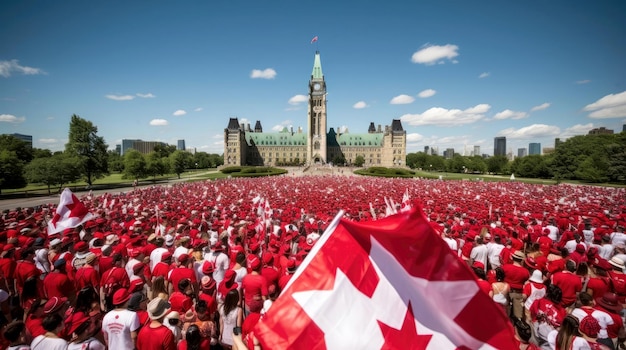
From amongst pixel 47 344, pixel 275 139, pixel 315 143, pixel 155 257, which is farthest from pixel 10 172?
pixel 275 139

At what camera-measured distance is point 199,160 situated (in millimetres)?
136000

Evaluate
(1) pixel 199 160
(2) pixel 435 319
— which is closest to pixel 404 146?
(1) pixel 199 160

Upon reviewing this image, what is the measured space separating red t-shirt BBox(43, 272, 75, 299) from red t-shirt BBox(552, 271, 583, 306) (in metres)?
9.91

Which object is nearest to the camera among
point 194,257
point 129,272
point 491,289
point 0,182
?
point 491,289

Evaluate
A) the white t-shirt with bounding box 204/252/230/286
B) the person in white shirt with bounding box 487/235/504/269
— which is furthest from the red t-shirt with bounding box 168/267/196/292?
the person in white shirt with bounding box 487/235/504/269

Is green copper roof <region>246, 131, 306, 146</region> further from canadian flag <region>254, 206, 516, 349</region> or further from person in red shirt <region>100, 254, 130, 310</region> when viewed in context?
canadian flag <region>254, 206, 516, 349</region>

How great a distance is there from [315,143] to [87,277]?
11412cm

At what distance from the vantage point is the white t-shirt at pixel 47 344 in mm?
3289

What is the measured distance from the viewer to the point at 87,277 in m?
5.97

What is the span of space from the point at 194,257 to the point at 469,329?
6.47m

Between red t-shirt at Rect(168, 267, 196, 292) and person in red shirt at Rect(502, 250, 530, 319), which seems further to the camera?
person in red shirt at Rect(502, 250, 530, 319)

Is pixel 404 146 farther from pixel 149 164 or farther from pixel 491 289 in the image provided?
pixel 491 289

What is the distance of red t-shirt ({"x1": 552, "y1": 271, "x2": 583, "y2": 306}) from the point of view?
17.3 ft

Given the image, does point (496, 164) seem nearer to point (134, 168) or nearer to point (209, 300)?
point (134, 168)
